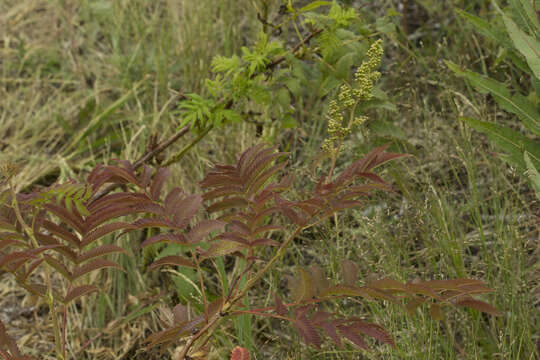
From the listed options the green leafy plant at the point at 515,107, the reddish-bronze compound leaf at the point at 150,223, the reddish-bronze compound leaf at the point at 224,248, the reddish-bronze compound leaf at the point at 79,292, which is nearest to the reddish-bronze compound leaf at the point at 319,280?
the reddish-bronze compound leaf at the point at 224,248

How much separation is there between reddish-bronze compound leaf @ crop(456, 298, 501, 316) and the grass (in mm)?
368

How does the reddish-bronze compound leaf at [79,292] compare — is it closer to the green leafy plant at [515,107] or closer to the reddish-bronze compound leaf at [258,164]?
the reddish-bronze compound leaf at [258,164]

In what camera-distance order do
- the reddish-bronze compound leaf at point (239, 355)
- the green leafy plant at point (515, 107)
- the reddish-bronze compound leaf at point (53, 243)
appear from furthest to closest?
the green leafy plant at point (515, 107), the reddish-bronze compound leaf at point (53, 243), the reddish-bronze compound leaf at point (239, 355)

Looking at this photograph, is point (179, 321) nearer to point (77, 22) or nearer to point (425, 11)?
point (425, 11)

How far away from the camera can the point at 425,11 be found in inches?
119

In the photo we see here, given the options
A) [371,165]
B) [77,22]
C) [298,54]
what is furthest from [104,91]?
[371,165]

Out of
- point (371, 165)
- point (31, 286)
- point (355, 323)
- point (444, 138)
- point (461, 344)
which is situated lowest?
point (461, 344)

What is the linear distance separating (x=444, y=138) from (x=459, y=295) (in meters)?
1.33

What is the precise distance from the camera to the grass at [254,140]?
69.2 inches

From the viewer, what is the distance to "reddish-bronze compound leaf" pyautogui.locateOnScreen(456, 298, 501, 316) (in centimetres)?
107

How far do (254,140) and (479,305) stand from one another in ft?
4.76

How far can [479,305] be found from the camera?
1.08 meters

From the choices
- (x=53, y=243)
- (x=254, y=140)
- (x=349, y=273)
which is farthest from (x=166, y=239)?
(x=254, y=140)

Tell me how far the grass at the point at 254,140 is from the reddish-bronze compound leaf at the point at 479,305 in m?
0.37
